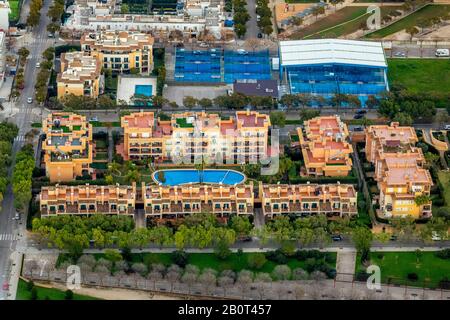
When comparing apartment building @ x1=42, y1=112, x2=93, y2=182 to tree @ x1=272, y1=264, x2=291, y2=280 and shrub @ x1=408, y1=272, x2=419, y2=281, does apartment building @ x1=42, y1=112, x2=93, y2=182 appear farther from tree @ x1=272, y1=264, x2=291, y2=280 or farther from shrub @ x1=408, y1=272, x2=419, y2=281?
shrub @ x1=408, y1=272, x2=419, y2=281

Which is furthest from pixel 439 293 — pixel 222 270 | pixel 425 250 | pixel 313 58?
pixel 313 58

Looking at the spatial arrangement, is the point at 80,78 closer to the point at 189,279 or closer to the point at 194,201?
the point at 194,201

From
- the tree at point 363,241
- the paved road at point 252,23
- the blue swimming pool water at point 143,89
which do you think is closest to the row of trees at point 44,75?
the blue swimming pool water at point 143,89

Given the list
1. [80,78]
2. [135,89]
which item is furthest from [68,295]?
[135,89]

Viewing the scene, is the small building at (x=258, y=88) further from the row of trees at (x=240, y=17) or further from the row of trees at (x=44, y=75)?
the row of trees at (x=44, y=75)

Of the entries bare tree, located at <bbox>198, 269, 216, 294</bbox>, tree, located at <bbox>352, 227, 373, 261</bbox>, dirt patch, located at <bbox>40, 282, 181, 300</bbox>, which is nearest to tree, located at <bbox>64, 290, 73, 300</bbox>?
dirt patch, located at <bbox>40, 282, 181, 300</bbox>
